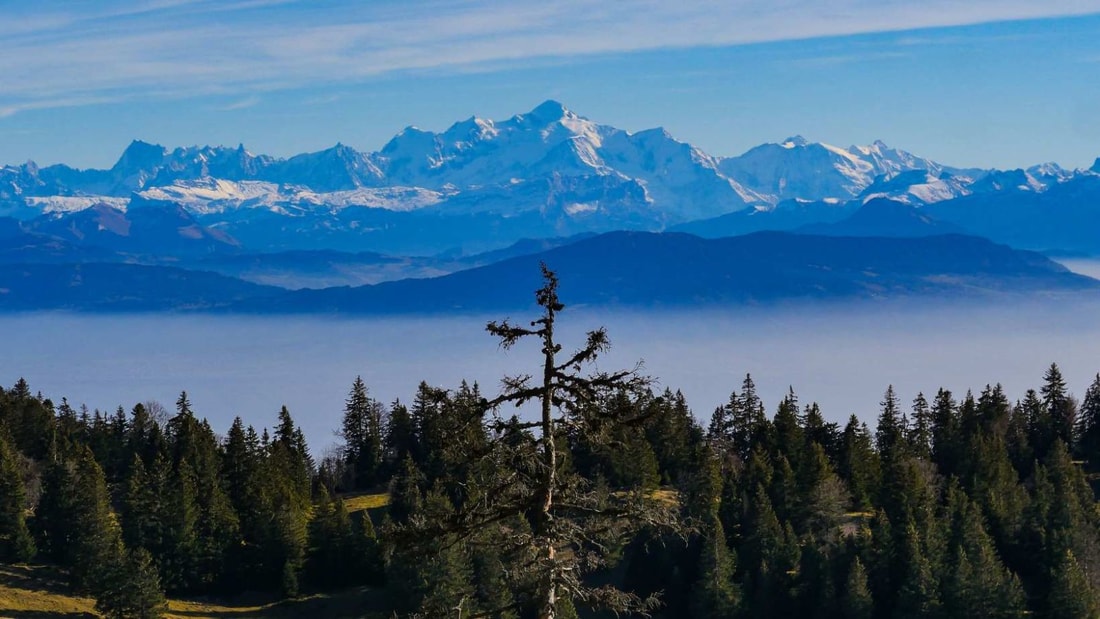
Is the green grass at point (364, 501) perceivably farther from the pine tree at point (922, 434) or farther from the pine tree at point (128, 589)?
the pine tree at point (922, 434)

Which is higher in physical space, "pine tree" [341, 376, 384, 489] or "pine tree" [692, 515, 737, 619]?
"pine tree" [341, 376, 384, 489]

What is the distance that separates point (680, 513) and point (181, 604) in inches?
1745

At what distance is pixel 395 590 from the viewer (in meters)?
87.9

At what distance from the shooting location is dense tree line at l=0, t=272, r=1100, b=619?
84.2 m

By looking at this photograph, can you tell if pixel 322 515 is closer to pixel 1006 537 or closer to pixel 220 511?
pixel 220 511

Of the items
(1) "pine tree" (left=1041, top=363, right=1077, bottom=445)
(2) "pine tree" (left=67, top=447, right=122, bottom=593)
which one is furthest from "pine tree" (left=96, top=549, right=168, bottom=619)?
(1) "pine tree" (left=1041, top=363, right=1077, bottom=445)

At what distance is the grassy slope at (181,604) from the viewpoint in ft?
274

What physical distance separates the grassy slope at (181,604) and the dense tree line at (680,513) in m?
1.43

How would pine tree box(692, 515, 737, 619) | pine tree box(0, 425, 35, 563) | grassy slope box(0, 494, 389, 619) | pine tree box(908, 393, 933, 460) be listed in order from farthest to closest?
pine tree box(908, 393, 933, 460)
pine tree box(0, 425, 35, 563)
pine tree box(692, 515, 737, 619)
grassy slope box(0, 494, 389, 619)

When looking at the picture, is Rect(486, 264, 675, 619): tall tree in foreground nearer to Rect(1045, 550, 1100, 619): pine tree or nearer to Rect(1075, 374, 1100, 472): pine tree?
Rect(1045, 550, 1100, 619): pine tree

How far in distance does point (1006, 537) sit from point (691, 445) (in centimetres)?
3537

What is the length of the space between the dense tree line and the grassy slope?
1.43 m

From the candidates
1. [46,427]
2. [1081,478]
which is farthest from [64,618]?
[1081,478]

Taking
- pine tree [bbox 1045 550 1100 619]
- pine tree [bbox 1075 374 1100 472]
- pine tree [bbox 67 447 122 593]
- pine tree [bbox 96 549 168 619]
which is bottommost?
pine tree [bbox 1045 550 1100 619]
